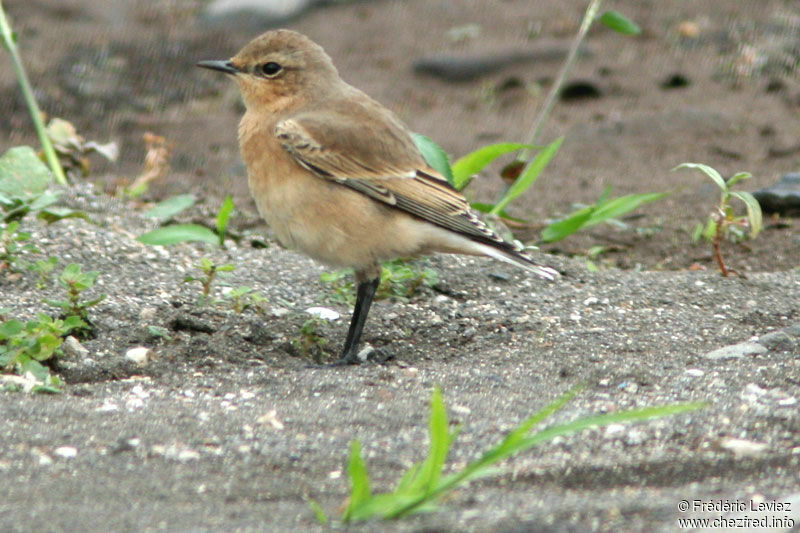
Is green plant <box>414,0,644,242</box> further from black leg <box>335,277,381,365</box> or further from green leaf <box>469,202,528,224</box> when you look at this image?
black leg <box>335,277,381,365</box>

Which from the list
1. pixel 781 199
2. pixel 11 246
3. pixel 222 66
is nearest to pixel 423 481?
pixel 11 246

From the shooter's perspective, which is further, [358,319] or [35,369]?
[358,319]

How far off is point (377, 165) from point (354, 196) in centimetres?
24

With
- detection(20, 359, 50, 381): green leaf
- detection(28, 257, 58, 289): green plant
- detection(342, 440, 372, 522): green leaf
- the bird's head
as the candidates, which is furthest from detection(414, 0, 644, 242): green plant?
detection(342, 440, 372, 522): green leaf

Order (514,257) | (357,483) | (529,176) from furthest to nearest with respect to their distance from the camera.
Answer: (529,176), (514,257), (357,483)

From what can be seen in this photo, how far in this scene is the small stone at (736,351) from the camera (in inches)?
185

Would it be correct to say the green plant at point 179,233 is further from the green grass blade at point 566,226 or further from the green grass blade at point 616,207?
the green grass blade at point 616,207

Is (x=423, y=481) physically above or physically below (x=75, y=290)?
above

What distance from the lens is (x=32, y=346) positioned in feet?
14.4

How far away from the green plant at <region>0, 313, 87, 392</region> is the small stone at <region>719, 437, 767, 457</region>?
8.28 feet

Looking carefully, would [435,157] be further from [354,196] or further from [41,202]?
[41,202]

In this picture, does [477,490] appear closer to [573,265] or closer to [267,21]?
[573,265]

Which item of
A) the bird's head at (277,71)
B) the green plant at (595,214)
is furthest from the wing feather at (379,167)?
the green plant at (595,214)

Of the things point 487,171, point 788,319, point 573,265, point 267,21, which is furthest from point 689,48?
point 788,319
